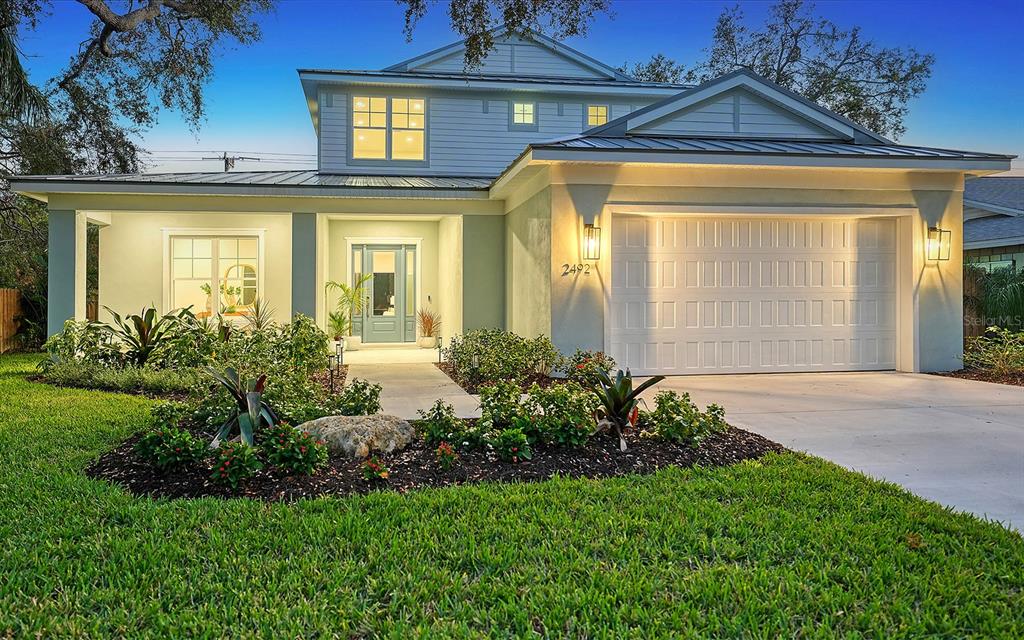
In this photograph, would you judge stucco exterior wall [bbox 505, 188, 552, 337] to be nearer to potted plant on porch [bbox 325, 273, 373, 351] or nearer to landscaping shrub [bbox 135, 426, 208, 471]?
potted plant on porch [bbox 325, 273, 373, 351]

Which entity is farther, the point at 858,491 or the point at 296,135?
the point at 296,135

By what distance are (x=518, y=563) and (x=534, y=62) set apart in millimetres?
14647

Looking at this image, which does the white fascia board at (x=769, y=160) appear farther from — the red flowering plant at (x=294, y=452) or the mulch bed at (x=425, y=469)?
the red flowering plant at (x=294, y=452)

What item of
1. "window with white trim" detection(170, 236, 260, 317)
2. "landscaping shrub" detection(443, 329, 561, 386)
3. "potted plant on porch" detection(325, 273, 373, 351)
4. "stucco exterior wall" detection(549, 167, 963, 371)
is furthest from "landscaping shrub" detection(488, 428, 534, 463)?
"window with white trim" detection(170, 236, 260, 317)

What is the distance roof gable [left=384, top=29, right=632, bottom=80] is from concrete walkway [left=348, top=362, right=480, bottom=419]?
7.54 meters

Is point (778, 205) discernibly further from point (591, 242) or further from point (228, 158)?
point (228, 158)

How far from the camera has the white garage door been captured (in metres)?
9.74

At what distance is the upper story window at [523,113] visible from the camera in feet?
50.2

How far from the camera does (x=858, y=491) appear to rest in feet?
13.6

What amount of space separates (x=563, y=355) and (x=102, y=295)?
9.33 m

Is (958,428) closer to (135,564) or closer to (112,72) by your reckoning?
(135,564)

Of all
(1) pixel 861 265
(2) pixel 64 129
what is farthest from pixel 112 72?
(1) pixel 861 265

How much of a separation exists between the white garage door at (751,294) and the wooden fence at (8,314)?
12.9 meters

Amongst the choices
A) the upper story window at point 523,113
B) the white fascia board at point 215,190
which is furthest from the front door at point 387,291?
the upper story window at point 523,113
